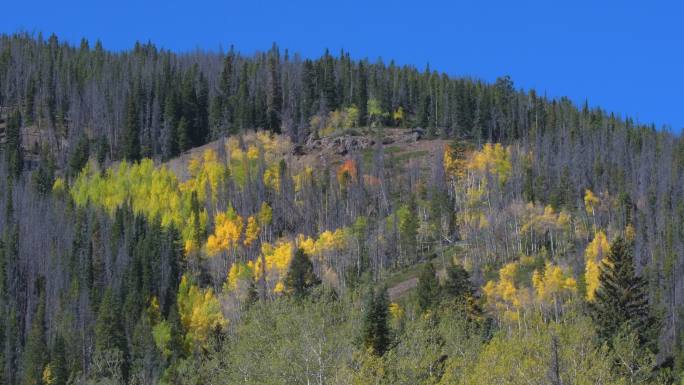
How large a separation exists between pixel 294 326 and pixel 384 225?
91.7 metres

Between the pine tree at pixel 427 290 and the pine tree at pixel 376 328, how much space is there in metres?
28.3

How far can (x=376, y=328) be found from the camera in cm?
9412

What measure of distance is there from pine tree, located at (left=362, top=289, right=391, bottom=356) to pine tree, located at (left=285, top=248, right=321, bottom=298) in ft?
156

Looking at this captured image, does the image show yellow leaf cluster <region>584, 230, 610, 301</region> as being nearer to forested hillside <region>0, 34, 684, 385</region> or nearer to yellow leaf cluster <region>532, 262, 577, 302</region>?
forested hillside <region>0, 34, 684, 385</region>

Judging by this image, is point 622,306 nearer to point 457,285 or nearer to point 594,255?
point 457,285

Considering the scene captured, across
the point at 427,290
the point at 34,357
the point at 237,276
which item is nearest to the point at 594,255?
the point at 427,290

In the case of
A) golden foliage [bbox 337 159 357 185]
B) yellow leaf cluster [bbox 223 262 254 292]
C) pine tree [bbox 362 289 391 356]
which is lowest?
pine tree [bbox 362 289 391 356]

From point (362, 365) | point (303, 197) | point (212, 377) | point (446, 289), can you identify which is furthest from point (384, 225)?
point (362, 365)

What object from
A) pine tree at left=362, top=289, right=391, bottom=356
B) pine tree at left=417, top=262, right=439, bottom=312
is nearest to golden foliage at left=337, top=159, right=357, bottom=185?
pine tree at left=417, top=262, right=439, bottom=312

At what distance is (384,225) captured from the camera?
174750mm

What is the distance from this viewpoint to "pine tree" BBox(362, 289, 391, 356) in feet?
303

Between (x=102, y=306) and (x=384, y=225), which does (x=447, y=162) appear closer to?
(x=384, y=225)

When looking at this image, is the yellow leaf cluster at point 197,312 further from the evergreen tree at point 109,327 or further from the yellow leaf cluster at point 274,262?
the evergreen tree at point 109,327

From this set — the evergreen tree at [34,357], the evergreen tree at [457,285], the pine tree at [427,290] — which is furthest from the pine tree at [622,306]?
the evergreen tree at [34,357]
